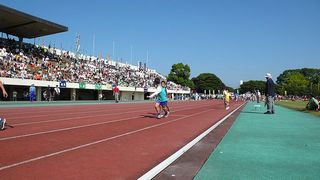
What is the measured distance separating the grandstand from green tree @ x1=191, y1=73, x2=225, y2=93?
4062 inches

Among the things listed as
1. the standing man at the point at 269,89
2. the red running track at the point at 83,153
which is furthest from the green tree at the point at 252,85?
the red running track at the point at 83,153

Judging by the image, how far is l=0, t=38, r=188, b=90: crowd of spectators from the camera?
116ft

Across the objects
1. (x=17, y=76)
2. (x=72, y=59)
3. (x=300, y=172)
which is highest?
(x=72, y=59)

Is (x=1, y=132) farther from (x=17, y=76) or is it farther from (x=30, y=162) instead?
(x=17, y=76)

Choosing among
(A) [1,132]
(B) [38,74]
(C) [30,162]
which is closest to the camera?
(C) [30,162]

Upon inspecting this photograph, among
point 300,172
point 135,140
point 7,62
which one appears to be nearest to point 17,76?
point 7,62

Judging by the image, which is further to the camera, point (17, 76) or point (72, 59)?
point (72, 59)

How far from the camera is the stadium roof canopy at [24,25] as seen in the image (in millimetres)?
38306

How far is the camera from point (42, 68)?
131 ft

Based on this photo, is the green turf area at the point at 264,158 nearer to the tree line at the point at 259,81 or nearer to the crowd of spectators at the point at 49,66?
the crowd of spectators at the point at 49,66

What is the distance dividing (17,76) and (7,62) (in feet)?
7.18

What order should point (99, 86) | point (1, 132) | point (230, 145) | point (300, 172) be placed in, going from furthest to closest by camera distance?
point (99, 86), point (1, 132), point (230, 145), point (300, 172)

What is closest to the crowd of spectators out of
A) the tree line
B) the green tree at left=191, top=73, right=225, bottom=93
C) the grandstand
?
the grandstand

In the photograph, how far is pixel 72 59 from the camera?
5278 centimetres
